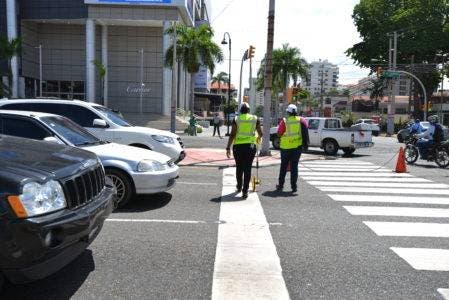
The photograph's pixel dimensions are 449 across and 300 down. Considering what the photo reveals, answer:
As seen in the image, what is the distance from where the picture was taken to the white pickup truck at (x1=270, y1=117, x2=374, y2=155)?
20.5 metres

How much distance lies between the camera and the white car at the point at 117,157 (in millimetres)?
6992

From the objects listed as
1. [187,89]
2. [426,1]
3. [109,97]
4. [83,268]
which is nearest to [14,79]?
[109,97]

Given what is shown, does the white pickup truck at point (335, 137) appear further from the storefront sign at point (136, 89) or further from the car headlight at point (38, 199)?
the storefront sign at point (136, 89)

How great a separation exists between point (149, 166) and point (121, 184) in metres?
0.51

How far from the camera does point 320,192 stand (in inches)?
403

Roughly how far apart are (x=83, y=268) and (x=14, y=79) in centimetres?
5007

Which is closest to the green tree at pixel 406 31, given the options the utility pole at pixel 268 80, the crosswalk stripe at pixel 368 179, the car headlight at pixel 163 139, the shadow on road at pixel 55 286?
the utility pole at pixel 268 80

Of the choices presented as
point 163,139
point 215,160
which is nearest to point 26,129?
point 163,139

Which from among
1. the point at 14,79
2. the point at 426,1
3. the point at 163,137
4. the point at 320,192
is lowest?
the point at 320,192

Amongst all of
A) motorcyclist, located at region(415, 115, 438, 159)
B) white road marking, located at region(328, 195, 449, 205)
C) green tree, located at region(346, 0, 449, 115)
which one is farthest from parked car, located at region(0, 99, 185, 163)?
green tree, located at region(346, 0, 449, 115)

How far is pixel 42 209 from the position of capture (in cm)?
378

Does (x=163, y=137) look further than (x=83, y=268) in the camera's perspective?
Yes

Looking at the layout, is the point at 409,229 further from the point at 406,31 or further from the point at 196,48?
the point at 406,31

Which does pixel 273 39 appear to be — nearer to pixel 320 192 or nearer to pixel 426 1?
pixel 320 192
